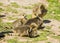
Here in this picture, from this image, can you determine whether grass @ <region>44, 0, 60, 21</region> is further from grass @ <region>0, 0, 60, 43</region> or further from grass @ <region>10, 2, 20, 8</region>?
grass @ <region>10, 2, 20, 8</region>

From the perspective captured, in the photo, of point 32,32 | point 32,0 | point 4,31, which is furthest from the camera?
point 32,0

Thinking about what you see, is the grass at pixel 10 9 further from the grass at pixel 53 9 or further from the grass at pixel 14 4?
the grass at pixel 53 9

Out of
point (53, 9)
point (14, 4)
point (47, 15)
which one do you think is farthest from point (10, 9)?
point (53, 9)

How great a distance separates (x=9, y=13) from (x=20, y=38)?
16.5ft

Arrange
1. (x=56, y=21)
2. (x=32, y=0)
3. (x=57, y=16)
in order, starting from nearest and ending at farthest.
Result: (x=56, y=21), (x=57, y=16), (x=32, y=0)

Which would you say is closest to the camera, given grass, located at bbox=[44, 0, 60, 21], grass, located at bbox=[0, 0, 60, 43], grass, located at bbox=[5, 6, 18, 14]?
grass, located at bbox=[0, 0, 60, 43]

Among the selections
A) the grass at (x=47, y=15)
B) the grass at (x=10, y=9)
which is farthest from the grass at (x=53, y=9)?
the grass at (x=10, y=9)

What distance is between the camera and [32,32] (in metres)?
11.5

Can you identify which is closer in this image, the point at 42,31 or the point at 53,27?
the point at 42,31

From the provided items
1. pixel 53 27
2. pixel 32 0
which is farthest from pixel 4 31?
pixel 32 0

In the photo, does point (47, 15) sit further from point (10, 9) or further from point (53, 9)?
point (10, 9)

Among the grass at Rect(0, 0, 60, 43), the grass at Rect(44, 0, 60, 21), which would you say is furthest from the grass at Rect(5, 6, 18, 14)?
the grass at Rect(44, 0, 60, 21)

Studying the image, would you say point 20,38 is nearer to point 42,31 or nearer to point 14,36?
point 14,36

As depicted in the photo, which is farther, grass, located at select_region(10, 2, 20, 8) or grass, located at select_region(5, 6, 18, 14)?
grass, located at select_region(10, 2, 20, 8)
